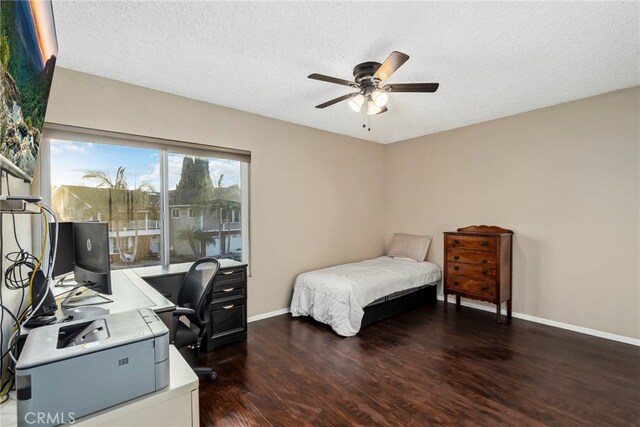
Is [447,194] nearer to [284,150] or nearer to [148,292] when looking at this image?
[284,150]

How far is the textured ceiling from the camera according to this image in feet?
5.99

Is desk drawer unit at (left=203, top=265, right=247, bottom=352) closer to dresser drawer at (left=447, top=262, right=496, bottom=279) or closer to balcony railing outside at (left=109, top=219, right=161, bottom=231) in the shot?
balcony railing outside at (left=109, top=219, right=161, bottom=231)

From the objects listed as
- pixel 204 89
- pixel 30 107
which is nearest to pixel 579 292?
pixel 204 89

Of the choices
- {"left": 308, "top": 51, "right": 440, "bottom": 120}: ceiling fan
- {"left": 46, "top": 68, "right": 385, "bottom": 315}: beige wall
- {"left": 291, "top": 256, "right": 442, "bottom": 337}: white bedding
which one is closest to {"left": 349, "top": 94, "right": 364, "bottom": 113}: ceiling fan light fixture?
{"left": 308, "top": 51, "right": 440, "bottom": 120}: ceiling fan

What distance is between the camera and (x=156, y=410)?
1.08 meters

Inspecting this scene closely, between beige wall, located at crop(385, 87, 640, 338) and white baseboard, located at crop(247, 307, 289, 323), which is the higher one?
beige wall, located at crop(385, 87, 640, 338)

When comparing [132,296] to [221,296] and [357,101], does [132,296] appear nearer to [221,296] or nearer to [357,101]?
[221,296]

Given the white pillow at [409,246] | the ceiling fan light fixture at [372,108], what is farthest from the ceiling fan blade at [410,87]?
the white pillow at [409,246]

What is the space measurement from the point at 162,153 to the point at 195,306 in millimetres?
1718

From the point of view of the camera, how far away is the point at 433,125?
13.7 feet

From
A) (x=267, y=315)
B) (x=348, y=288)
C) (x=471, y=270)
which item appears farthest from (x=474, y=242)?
(x=267, y=315)

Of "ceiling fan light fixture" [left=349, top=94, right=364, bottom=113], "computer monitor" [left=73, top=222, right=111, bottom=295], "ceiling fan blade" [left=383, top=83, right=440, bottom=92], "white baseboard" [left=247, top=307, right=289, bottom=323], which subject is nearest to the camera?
"computer monitor" [left=73, top=222, right=111, bottom=295]

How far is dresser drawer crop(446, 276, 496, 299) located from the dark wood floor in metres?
0.42

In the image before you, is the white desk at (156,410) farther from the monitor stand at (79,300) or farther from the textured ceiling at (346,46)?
the textured ceiling at (346,46)
